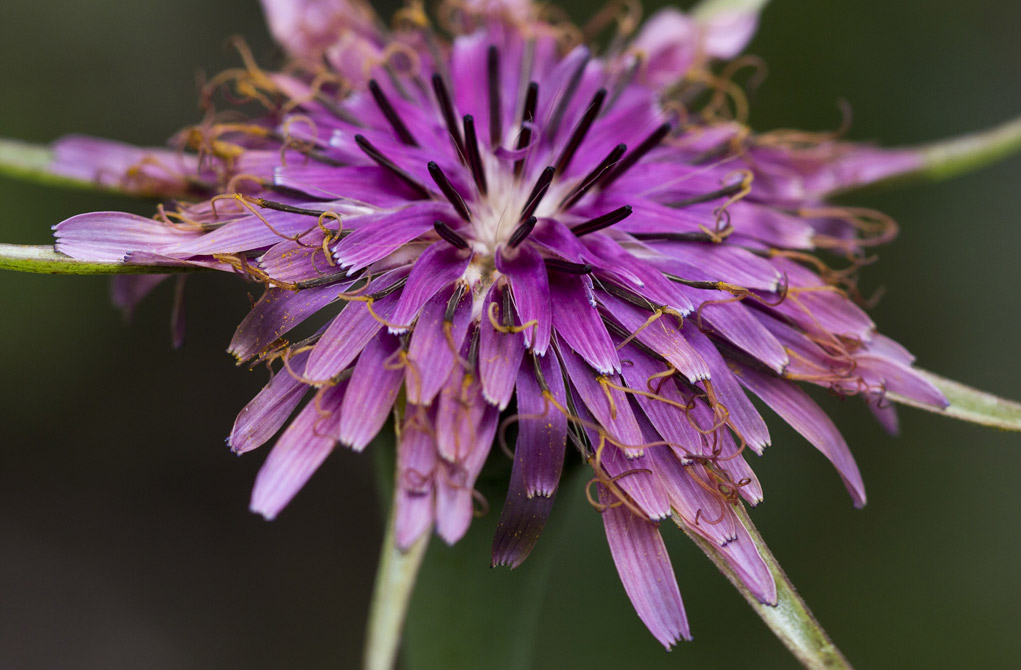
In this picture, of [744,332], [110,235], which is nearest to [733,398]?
[744,332]

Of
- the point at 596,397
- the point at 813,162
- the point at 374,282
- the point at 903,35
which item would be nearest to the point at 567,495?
the point at 596,397

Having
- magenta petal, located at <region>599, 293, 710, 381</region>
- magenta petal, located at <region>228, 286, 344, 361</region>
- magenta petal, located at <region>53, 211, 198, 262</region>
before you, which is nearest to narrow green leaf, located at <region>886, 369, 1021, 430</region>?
magenta petal, located at <region>599, 293, 710, 381</region>

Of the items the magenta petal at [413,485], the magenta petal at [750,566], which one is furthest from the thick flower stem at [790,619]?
the magenta petal at [413,485]

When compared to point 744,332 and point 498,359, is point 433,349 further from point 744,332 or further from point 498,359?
point 744,332

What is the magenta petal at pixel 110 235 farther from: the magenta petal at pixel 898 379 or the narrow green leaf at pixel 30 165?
the magenta petal at pixel 898 379

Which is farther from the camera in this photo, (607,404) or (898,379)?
(898,379)

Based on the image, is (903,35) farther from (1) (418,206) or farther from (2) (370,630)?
(2) (370,630)

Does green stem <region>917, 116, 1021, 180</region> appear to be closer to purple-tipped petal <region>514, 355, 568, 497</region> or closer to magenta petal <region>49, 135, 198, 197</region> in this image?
purple-tipped petal <region>514, 355, 568, 497</region>
